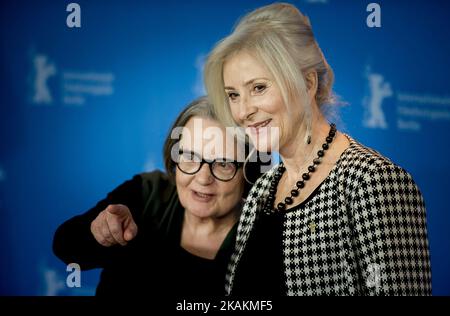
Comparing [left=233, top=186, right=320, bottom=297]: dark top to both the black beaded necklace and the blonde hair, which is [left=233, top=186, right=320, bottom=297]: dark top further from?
the blonde hair

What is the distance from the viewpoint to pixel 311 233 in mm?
1398

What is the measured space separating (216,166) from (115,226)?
1.27ft

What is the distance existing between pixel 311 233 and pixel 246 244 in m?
0.25

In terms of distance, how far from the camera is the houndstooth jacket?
1262 millimetres

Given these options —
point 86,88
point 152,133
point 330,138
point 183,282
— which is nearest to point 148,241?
point 183,282

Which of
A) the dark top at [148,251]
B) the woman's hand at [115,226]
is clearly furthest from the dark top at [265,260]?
the woman's hand at [115,226]

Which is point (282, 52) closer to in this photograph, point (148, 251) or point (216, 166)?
point (216, 166)

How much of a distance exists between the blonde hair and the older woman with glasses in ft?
0.56

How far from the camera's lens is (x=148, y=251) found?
68.4 inches

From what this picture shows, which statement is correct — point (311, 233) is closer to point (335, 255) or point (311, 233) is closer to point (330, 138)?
point (335, 255)

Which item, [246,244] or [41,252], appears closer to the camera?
[246,244]

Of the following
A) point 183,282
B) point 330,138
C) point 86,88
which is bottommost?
point 183,282

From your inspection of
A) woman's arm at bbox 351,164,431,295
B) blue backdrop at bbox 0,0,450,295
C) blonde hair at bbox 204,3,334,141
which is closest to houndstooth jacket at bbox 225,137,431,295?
woman's arm at bbox 351,164,431,295

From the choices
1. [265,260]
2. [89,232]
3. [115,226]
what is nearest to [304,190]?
[265,260]
